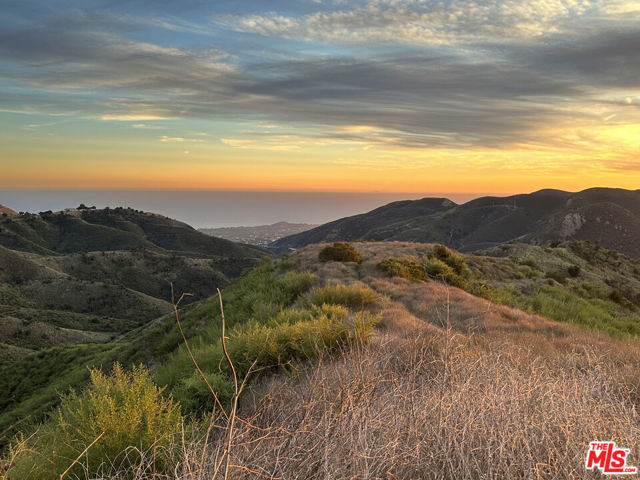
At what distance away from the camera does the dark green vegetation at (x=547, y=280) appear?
14.9 meters

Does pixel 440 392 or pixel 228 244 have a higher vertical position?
pixel 440 392

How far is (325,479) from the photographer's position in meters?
2.66

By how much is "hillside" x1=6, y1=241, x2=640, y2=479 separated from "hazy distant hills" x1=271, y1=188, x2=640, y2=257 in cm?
7432

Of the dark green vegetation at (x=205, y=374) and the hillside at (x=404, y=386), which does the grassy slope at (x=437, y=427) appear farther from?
the dark green vegetation at (x=205, y=374)

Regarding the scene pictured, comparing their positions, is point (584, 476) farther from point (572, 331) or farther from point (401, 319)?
point (572, 331)

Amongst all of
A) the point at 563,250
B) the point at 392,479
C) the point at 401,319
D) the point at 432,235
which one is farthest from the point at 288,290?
the point at 432,235

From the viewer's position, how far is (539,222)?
411 feet

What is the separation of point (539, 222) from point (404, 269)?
128248mm

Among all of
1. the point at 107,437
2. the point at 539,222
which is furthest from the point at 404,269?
the point at 539,222

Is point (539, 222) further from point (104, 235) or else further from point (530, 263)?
point (104, 235)

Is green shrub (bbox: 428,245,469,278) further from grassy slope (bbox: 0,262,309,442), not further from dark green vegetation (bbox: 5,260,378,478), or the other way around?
dark green vegetation (bbox: 5,260,378,478)

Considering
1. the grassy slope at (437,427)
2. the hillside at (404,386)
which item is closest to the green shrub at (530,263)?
the hillside at (404,386)

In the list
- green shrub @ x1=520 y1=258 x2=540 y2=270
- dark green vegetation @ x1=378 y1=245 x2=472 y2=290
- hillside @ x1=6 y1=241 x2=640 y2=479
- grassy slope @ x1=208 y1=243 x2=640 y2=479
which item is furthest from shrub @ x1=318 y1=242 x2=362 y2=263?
green shrub @ x1=520 y1=258 x2=540 y2=270

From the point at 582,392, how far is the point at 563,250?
3465 cm
